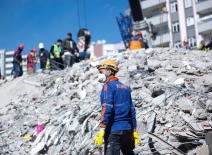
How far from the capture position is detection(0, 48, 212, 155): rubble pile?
5346 millimetres

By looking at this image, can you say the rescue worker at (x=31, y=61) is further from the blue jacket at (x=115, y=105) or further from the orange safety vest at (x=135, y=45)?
the blue jacket at (x=115, y=105)

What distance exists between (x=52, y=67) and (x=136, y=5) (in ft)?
17.4

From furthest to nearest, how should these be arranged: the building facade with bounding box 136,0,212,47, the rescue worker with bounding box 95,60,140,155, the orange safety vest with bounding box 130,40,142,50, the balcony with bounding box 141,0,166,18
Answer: the balcony with bounding box 141,0,166,18, the building facade with bounding box 136,0,212,47, the orange safety vest with bounding box 130,40,142,50, the rescue worker with bounding box 95,60,140,155

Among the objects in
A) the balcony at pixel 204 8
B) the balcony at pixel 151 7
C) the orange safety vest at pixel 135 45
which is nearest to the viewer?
the orange safety vest at pixel 135 45

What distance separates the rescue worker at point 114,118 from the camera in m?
3.95

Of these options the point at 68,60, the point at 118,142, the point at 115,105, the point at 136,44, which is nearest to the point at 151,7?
the point at 136,44

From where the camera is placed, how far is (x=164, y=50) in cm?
1126

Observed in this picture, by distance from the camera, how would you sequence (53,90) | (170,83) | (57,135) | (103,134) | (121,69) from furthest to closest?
(53,90)
(121,69)
(170,83)
(57,135)
(103,134)

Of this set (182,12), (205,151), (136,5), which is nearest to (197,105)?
(205,151)

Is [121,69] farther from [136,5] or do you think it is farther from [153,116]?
[136,5]

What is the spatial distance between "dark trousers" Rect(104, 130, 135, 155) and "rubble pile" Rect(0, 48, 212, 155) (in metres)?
0.65

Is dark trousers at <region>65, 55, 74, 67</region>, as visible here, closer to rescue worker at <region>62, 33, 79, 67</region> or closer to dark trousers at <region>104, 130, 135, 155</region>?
rescue worker at <region>62, 33, 79, 67</region>

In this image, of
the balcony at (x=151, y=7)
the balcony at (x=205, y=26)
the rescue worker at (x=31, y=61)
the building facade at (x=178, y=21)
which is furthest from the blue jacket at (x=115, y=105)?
the balcony at (x=151, y=7)

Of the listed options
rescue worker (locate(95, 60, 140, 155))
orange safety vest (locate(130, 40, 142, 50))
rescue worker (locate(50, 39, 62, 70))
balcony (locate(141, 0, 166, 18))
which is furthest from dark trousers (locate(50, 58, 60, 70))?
balcony (locate(141, 0, 166, 18))
